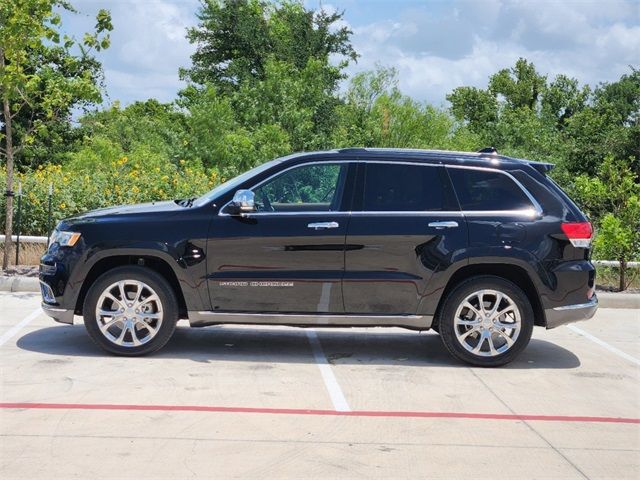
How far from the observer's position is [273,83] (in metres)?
29.1

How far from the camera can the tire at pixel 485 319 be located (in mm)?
7547

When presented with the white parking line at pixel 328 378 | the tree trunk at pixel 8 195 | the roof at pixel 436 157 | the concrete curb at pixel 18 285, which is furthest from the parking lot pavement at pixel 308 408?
the tree trunk at pixel 8 195

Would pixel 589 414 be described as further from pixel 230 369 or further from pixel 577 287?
pixel 230 369

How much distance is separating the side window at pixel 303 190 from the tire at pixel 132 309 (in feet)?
3.74

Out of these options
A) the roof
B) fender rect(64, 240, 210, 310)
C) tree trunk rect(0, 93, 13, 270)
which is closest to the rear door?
the roof

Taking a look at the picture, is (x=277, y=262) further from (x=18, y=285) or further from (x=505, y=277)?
(x=18, y=285)

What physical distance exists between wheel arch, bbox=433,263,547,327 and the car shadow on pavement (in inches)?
20.5

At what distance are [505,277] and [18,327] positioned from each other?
488cm

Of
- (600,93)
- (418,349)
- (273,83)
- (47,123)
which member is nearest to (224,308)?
(418,349)

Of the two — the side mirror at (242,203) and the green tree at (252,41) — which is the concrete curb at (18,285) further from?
the green tree at (252,41)

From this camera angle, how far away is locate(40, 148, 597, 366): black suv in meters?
7.50

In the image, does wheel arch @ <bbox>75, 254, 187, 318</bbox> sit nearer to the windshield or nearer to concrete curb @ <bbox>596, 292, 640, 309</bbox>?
the windshield

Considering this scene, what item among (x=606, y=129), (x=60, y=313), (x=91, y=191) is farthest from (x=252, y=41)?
(x=60, y=313)

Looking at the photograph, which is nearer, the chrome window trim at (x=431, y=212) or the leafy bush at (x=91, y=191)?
the chrome window trim at (x=431, y=212)
